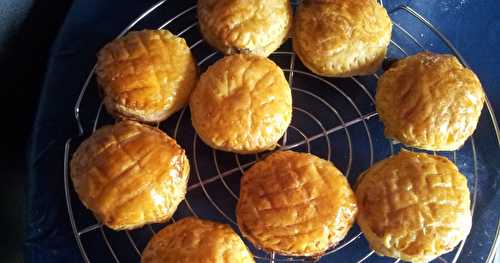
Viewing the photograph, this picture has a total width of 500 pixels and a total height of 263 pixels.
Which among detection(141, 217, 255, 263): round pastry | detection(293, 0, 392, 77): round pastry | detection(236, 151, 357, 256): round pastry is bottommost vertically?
detection(141, 217, 255, 263): round pastry

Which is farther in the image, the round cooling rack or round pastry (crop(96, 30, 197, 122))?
the round cooling rack

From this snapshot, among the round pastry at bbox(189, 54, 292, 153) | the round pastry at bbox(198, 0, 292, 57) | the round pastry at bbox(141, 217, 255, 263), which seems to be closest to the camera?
the round pastry at bbox(141, 217, 255, 263)

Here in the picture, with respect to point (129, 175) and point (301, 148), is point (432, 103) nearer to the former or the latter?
point (301, 148)

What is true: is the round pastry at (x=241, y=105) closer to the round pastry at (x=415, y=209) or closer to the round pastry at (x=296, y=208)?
the round pastry at (x=296, y=208)

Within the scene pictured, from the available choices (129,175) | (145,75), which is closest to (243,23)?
(145,75)

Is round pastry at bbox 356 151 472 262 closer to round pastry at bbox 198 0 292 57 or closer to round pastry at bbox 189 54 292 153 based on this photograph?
round pastry at bbox 189 54 292 153

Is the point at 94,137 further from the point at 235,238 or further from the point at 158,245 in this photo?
the point at 235,238

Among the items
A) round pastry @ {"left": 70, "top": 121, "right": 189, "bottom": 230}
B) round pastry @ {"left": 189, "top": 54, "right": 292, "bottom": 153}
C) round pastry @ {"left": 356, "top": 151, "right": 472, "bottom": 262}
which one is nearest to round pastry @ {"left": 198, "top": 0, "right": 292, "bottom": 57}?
round pastry @ {"left": 189, "top": 54, "right": 292, "bottom": 153}
